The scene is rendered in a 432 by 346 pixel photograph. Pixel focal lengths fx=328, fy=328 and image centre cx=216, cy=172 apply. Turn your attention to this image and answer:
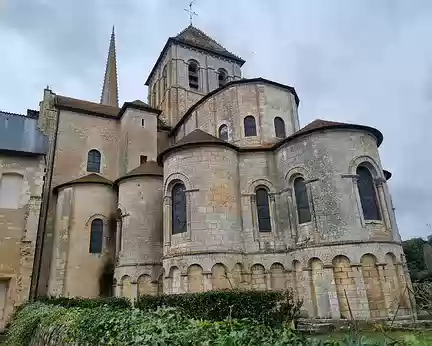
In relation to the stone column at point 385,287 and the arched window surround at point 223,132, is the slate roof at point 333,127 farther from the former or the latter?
the stone column at point 385,287

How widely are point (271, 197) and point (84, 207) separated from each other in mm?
10674

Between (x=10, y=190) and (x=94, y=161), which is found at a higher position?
(x=94, y=161)

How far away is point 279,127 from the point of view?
18.8m

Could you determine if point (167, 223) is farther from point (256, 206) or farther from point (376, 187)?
point (376, 187)

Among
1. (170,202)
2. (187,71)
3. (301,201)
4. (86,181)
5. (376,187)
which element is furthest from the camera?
(187,71)

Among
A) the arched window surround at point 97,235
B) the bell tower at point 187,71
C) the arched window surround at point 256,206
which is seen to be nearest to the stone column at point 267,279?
the arched window surround at point 256,206

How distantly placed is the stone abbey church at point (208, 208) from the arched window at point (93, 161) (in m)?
0.07

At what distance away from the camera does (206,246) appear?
1372cm

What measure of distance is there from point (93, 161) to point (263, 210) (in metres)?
12.5

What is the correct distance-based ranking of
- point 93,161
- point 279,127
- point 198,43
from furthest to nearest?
point 198,43 < point 93,161 < point 279,127

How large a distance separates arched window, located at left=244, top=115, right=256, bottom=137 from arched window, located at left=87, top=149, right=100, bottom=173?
1037cm

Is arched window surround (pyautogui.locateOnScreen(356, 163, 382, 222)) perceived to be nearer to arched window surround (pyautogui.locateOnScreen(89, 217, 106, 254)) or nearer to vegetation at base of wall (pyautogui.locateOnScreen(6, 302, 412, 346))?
vegetation at base of wall (pyautogui.locateOnScreen(6, 302, 412, 346))

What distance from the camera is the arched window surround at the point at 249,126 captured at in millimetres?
18406

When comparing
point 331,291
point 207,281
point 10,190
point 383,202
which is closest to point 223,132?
point 207,281
